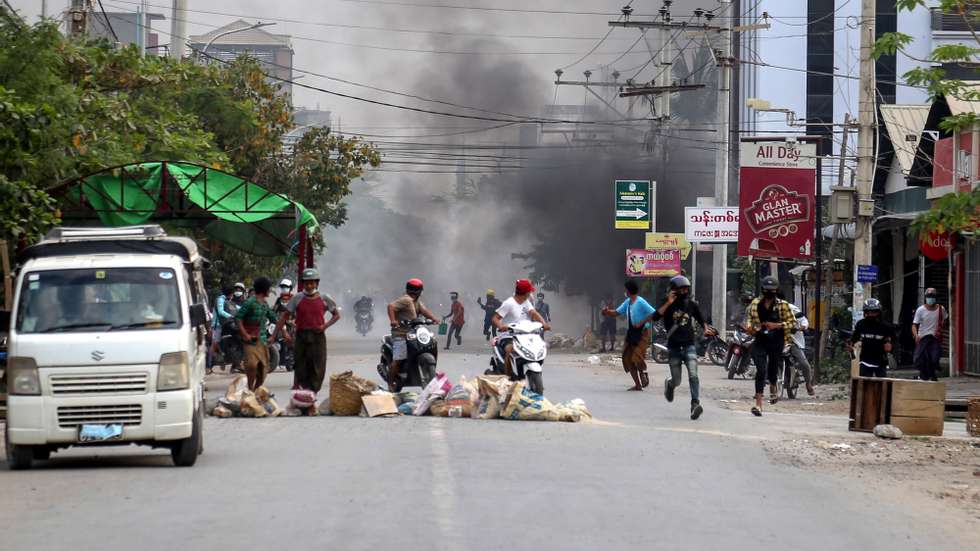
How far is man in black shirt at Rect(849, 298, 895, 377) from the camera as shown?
705 inches

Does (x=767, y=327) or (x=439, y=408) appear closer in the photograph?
(x=439, y=408)

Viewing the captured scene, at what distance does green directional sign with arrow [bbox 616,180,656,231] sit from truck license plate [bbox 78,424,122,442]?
32844mm

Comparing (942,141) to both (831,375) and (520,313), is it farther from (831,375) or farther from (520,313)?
(520,313)

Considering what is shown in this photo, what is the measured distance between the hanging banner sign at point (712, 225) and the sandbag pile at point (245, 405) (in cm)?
2046

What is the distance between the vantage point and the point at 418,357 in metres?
17.0

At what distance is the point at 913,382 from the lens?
1498cm

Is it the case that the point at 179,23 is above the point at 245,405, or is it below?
above

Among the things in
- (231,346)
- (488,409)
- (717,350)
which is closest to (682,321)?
(488,409)

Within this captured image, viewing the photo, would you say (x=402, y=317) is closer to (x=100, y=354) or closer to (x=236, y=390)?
(x=236, y=390)

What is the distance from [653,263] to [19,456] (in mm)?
32897

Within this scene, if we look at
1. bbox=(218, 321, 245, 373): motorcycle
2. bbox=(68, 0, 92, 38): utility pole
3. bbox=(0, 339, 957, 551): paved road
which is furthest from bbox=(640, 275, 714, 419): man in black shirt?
bbox=(68, 0, 92, 38): utility pole

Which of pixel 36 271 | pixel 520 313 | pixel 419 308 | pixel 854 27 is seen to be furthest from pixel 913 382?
pixel 854 27

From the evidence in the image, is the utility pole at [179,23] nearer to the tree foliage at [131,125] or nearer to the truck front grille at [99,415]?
the tree foliage at [131,125]

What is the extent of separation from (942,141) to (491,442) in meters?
16.2
